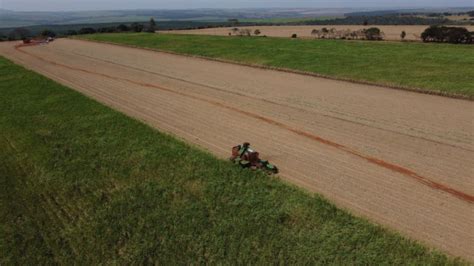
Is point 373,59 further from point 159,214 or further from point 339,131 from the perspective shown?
point 159,214

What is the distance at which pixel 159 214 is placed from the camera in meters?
12.3

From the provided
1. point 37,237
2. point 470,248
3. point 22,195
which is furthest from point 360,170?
point 22,195

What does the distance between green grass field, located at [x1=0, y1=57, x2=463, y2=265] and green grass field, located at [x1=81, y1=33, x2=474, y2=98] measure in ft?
57.5

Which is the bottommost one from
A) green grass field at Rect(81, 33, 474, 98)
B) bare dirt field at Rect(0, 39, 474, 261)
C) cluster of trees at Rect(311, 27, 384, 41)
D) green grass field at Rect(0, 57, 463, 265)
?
green grass field at Rect(0, 57, 463, 265)

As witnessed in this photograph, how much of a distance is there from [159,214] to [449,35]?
46486mm

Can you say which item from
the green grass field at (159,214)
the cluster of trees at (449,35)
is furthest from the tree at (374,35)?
the green grass field at (159,214)

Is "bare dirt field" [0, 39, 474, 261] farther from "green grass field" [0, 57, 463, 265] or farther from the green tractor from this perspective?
"green grass field" [0, 57, 463, 265]

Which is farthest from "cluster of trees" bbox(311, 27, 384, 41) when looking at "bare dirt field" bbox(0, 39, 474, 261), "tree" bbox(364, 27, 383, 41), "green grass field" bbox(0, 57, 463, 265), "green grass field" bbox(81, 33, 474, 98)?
"green grass field" bbox(0, 57, 463, 265)

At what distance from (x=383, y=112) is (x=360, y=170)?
8203mm

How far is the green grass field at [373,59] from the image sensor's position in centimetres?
2809

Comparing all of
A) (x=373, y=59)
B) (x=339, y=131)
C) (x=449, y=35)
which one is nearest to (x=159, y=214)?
(x=339, y=131)

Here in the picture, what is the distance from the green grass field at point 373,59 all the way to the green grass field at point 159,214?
1753cm

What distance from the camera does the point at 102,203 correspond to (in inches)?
516

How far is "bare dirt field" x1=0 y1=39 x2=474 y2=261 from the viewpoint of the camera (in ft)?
40.4
